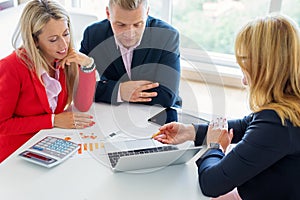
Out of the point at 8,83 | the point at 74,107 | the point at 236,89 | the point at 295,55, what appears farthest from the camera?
the point at 236,89

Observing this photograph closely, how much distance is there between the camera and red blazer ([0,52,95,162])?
1.37m

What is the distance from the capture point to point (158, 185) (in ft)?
3.63

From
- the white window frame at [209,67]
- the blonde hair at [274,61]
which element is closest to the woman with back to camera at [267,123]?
the blonde hair at [274,61]

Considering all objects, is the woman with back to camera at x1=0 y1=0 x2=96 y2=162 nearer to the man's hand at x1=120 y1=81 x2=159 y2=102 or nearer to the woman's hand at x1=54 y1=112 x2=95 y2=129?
the woman's hand at x1=54 y1=112 x2=95 y2=129

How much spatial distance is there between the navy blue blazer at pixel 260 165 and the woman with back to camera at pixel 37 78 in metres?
0.54

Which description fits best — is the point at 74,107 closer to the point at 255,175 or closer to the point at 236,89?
the point at 255,175

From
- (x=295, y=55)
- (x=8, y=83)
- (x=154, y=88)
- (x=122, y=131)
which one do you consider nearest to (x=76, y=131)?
(x=122, y=131)

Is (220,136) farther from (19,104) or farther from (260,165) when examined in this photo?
(19,104)

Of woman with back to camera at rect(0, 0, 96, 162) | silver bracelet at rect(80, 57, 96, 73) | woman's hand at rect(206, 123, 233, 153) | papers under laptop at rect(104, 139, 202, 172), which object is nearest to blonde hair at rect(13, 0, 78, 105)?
woman with back to camera at rect(0, 0, 96, 162)

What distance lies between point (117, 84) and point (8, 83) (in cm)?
43

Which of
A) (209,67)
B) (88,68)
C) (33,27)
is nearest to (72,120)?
(88,68)

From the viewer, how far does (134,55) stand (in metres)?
1.69

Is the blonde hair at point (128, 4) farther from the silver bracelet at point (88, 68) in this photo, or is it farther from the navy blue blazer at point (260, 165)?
the navy blue blazer at point (260, 165)

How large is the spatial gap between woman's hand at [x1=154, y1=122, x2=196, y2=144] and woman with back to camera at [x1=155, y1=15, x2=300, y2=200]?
186 mm
